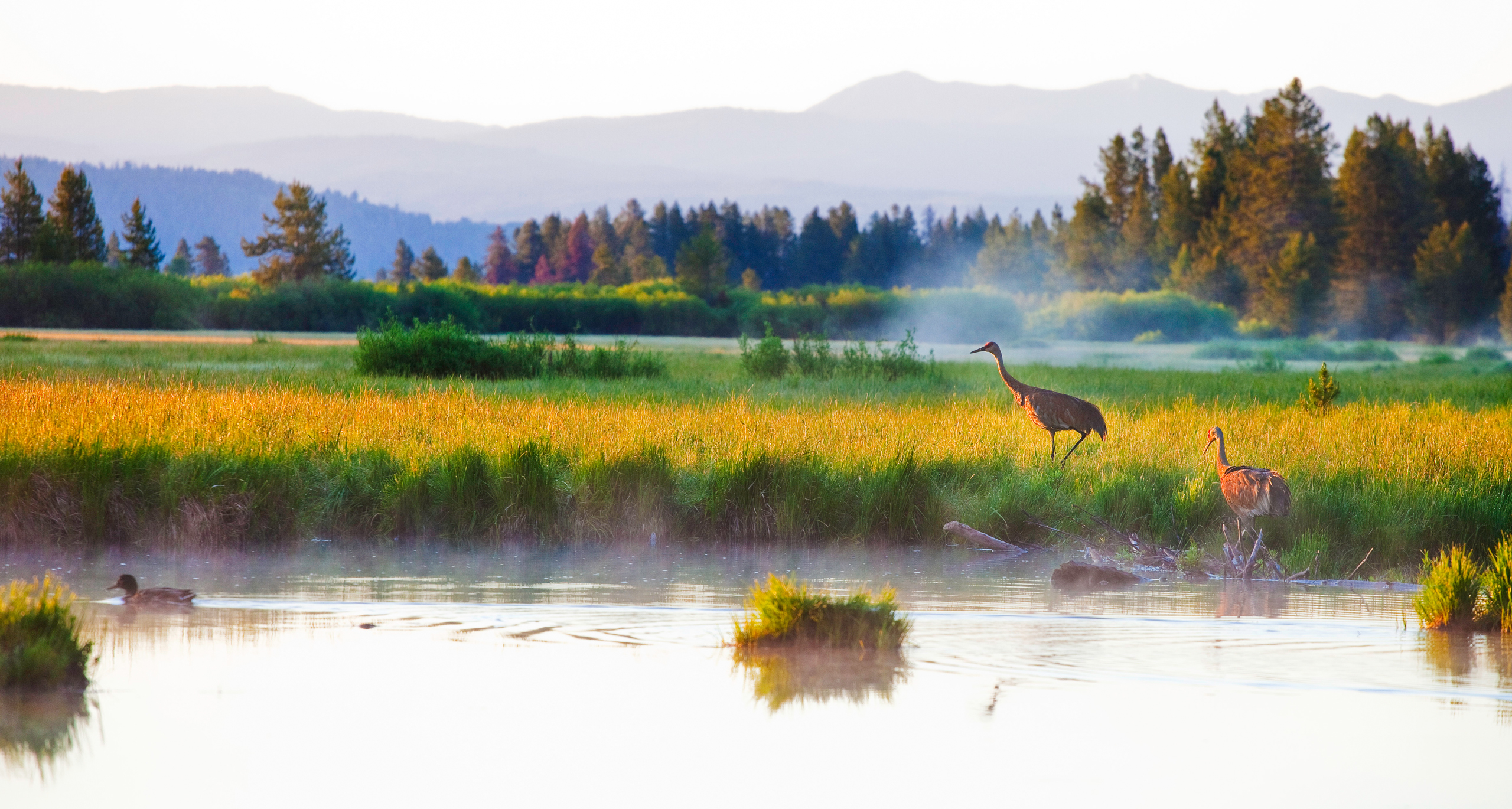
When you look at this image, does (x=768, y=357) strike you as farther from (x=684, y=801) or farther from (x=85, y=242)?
(x=85, y=242)

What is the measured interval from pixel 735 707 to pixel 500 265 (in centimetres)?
14854

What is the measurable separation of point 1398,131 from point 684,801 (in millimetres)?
99554

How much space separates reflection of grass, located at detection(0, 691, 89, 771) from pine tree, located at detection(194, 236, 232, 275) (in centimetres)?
16206

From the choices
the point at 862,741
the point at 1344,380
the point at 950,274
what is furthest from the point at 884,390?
the point at 950,274

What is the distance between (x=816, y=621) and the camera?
802cm

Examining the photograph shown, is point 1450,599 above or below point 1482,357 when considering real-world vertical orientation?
above

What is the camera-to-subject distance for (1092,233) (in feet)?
334

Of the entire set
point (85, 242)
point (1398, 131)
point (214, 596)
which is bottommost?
point (214, 596)

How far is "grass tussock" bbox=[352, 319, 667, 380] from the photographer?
28.7 meters

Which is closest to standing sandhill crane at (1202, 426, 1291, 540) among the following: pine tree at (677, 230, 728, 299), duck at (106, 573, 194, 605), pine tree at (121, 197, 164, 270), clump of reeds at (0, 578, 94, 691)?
duck at (106, 573, 194, 605)

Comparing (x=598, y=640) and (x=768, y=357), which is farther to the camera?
(x=768, y=357)

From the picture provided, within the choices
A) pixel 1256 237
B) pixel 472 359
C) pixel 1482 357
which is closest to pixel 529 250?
pixel 1256 237

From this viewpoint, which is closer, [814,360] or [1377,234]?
[814,360]

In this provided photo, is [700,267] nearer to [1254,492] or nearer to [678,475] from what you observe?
[678,475]
